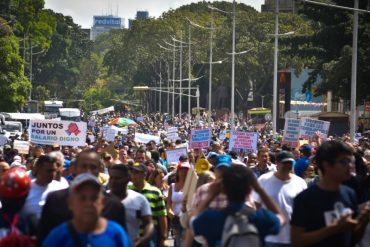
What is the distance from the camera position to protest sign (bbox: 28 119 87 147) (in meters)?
24.7

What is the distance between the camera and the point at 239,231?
296 inches

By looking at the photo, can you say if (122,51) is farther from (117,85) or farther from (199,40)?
(117,85)

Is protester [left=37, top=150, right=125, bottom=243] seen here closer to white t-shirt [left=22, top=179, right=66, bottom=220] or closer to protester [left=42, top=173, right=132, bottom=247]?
white t-shirt [left=22, top=179, right=66, bottom=220]

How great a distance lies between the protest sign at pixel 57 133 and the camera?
24.7 meters

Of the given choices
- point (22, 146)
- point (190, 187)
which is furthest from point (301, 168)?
point (22, 146)

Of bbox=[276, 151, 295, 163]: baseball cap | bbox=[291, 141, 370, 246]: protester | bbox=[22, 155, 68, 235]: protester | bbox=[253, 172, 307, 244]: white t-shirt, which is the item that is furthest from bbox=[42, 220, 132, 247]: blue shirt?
bbox=[276, 151, 295, 163]: baseball cap

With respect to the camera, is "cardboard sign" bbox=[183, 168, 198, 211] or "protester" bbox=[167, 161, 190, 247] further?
"protester" bbox=[167, 161, 190, 247]

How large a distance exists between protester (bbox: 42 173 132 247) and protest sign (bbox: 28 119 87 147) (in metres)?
17.3

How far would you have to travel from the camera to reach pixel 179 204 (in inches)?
542

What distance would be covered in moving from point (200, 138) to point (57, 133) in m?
4.76

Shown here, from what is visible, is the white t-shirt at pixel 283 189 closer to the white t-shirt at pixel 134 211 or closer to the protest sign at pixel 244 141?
the white t-shirt at pixel 134 211

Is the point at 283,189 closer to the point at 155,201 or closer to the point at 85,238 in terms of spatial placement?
the point at 155,201

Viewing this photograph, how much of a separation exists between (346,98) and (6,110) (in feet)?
76.2

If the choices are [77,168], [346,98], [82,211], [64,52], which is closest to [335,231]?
[82,211]
